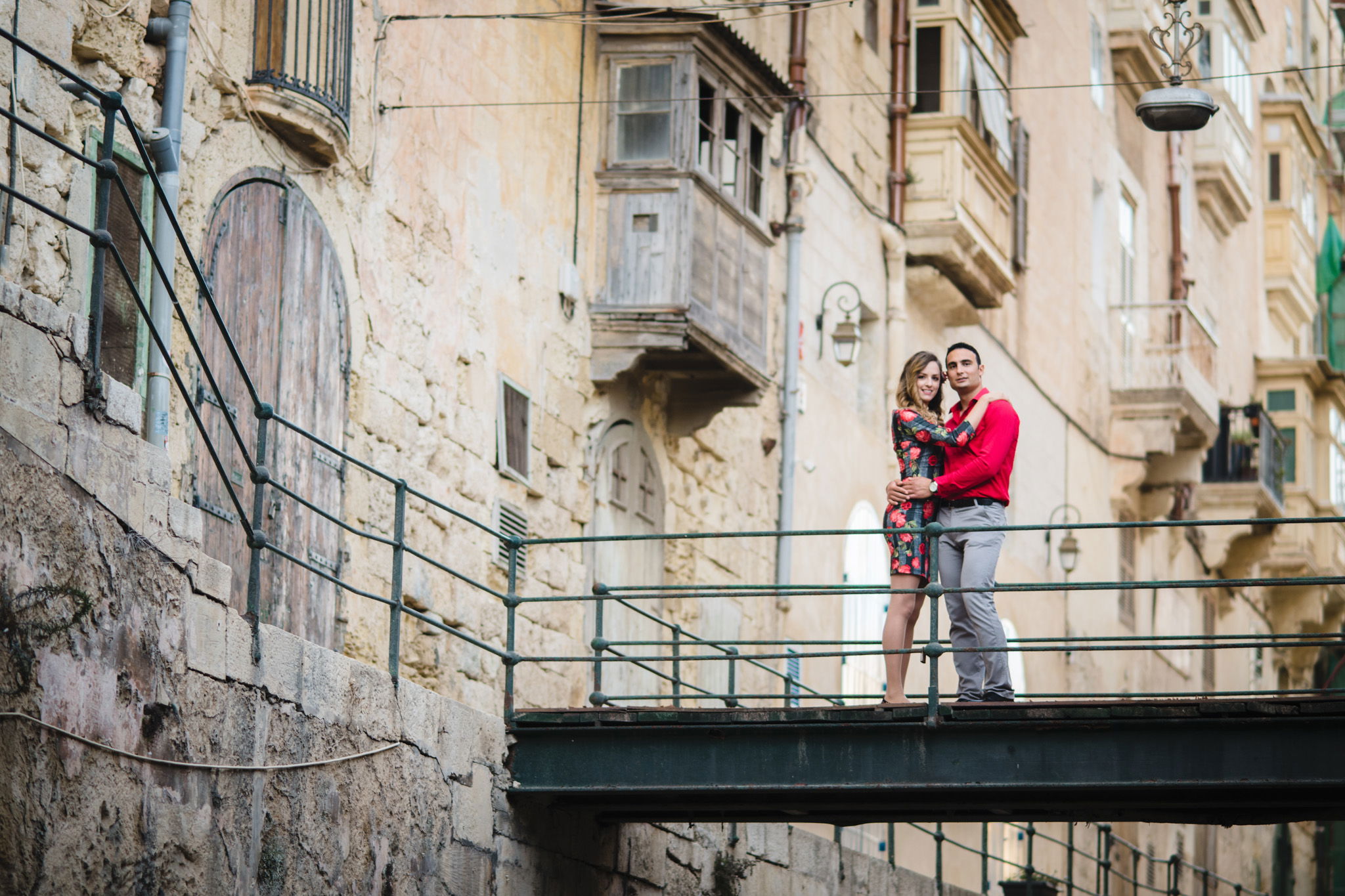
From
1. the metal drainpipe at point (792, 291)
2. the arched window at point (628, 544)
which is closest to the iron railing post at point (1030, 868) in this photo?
the arched window at point (628, 544)

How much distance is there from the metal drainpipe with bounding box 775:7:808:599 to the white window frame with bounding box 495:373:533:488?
420 cm

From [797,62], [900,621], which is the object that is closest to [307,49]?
[900,621]

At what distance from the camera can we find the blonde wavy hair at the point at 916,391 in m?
11.0

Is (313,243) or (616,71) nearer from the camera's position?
(313,243)

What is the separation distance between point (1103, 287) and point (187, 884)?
22705 mm

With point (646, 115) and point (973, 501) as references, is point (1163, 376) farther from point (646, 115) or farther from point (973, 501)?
point (973, 501)

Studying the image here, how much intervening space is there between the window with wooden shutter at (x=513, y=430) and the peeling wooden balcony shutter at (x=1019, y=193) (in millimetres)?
10358

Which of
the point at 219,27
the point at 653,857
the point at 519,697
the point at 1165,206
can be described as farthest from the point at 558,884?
the point at 1165,206

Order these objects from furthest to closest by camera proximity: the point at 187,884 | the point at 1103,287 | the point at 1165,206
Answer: the point at 1165,206
the point at 1103,287
the point at 187,884

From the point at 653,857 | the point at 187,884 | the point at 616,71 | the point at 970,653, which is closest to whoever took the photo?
the point at 187,884

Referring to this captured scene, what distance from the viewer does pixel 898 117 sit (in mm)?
22484

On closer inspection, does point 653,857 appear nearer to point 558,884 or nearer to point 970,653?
point 558,884

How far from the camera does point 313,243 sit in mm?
13547

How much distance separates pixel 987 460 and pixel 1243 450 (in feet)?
73.8
